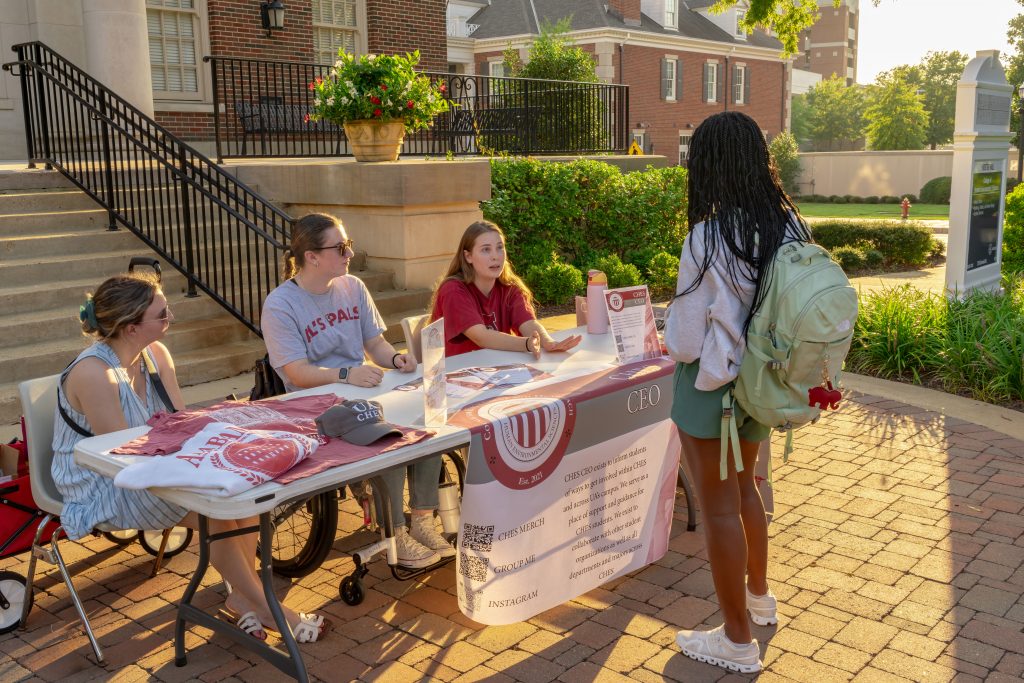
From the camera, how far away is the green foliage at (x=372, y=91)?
366 inches

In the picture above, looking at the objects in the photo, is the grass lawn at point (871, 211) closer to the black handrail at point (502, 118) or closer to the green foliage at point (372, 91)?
the black handrail at point (502, 118)

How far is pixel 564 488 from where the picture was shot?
3.80 meters

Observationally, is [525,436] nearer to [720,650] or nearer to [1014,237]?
[720,650]

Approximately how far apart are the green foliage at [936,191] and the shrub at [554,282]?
2833 cm

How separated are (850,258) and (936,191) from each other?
23.3 m

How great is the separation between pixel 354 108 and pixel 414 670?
6.89 metres

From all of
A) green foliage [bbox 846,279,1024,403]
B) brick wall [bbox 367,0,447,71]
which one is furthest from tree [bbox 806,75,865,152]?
green foliage [bbox 846,279,1024,403]

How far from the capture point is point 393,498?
13.0ft

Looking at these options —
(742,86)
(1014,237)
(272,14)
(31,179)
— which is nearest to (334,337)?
(31,179)

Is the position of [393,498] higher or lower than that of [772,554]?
higher

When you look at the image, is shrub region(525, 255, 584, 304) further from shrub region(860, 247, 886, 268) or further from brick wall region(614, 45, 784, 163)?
brick wall region(614, 45, 784, 163)

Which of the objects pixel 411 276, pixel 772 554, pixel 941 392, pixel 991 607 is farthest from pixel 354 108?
pixel 991 607

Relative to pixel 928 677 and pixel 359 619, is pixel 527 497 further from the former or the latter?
pixel 928 677

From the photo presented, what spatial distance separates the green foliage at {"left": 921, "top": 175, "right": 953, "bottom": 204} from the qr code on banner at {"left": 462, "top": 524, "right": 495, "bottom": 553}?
115 feet
